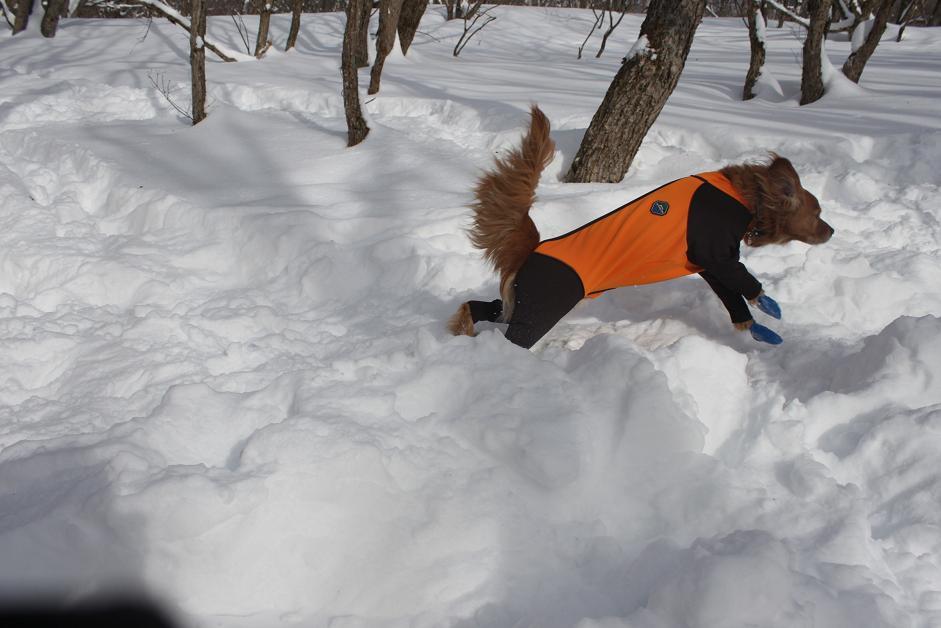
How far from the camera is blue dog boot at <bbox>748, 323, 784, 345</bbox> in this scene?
2.78 m

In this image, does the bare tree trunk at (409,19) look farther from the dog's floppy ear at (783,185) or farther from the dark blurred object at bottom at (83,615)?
Answer: the dark blurred object at bottom at (83,615)

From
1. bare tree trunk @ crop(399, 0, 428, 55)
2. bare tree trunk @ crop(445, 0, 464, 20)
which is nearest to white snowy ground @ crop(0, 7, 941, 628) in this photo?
bare tree trunk @ crop(399, 0, 428, 55)

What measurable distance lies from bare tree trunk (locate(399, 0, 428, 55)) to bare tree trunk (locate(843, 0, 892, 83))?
632 cm

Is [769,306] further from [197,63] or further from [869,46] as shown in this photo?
[197,63]

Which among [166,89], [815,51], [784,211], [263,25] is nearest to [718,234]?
[784,211]

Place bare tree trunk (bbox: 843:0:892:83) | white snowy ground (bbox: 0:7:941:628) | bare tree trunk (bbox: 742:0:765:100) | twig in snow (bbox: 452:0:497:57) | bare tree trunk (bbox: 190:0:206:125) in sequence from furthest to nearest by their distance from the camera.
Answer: twig in snow (bbox: 452:0:497:57) < bare tree trunk (bbox: 742:0:765:100) < bare tree trunk (bbox: 190:0:206:125) < bare tree trunk (bbox: 843:0:892:83) < white snowy ground (bbox: 0:7:941:628)

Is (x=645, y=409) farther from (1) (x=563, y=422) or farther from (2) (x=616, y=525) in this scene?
(2) (x=616, y=525)

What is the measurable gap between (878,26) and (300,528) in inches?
312

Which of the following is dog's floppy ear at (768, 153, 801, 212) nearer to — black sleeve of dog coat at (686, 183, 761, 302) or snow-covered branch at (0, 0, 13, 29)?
black sleeve of dog coat at (686, 183, 761, 302)

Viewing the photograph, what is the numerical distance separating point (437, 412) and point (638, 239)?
1145 mm

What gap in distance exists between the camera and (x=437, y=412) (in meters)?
2.29

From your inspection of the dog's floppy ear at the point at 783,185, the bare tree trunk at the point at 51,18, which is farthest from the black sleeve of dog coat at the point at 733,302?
the bare tree trunk at the point at 51,18

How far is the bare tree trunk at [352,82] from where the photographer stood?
5637 millimetres

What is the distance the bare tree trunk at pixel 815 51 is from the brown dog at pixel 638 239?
197 inches
